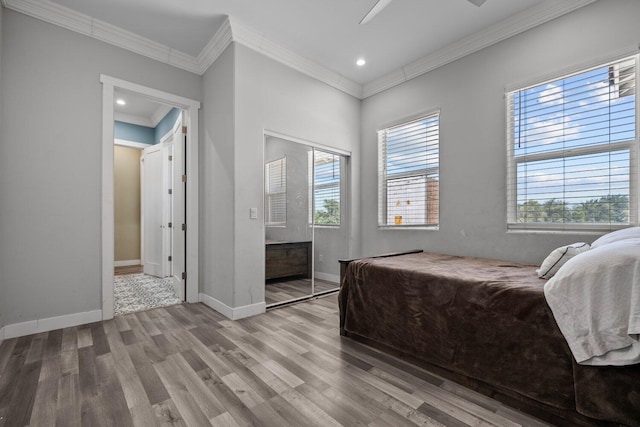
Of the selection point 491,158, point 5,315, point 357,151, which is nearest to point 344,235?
point 357,151

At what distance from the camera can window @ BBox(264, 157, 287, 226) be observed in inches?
131

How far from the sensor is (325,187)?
403cm

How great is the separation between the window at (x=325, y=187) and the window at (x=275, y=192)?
426 mm

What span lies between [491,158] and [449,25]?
1428 millimetres

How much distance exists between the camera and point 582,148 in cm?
254

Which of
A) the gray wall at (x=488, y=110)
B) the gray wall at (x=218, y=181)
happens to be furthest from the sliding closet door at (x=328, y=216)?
the gray wall at (x=218, y=181)

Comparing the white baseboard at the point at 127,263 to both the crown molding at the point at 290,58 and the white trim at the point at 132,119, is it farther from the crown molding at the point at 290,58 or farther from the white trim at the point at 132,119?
the crown molding at the point at 290,58

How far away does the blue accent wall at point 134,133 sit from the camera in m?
5.37

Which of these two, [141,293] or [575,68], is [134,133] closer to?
[141,293]

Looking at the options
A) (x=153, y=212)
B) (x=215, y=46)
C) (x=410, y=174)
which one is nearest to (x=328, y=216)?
(x=410, y=174)

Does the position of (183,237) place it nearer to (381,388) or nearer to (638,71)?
(381,388)

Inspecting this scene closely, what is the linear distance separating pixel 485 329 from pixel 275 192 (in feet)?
7.99

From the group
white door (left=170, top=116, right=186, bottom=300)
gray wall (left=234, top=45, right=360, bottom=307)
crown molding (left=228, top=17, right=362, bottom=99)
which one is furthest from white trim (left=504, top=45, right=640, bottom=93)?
white door (left=170, top=116, right=186, bottom=300)

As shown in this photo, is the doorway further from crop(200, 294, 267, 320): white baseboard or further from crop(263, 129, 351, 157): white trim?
crop(263, 129, 351, 157): white trim
